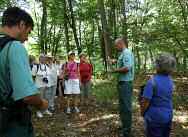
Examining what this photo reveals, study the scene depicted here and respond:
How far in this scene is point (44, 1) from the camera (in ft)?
88.5

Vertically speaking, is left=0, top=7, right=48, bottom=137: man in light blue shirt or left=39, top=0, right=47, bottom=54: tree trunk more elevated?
left=39, top=0, right=47, bottom=54: tree trunk

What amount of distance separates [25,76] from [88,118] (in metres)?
7.88

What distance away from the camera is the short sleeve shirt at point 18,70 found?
3.40 meters

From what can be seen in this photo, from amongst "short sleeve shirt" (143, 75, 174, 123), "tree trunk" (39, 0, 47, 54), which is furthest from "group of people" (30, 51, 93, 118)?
"tree trunk" (39, 0, 47, 54)

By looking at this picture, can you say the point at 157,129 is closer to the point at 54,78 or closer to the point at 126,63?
the point at 126,63

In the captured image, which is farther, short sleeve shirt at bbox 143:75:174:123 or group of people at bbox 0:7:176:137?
short sleeve shirt at bbox 143:75:174:123

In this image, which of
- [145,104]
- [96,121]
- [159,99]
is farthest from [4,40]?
[96,121]

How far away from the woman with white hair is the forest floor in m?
3.47

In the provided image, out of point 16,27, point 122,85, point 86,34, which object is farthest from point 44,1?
point 16,27

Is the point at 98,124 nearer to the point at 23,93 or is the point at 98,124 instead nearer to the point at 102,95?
the point at 102,95

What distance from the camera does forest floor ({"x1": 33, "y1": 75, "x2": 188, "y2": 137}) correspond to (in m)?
9.30

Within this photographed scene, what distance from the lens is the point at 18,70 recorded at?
3398mm

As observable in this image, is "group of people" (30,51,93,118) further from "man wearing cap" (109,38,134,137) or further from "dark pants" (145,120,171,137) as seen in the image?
"dark pants" (145,120,171,137)

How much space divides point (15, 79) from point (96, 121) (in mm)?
7411
